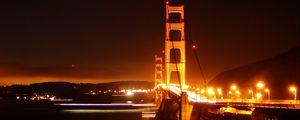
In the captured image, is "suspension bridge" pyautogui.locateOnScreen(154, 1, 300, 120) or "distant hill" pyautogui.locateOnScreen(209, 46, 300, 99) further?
"distant hill" pyautogui.locateOnScreen(209, 46, 300, 99)

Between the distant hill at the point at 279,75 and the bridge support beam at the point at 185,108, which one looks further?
the distant hill at the point at 279,75

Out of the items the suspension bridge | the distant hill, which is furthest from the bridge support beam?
the distant hill

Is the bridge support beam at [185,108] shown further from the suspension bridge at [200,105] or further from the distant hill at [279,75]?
the distant hill at [279,75]

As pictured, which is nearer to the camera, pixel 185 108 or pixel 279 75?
pixel 185 108

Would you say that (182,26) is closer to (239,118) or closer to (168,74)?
(168,74)

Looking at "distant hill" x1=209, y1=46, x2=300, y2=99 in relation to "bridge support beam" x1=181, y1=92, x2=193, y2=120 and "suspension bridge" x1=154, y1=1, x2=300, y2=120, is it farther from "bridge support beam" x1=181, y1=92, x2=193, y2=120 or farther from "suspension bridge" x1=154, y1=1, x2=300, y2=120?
"bridge support beam" x1=181, y1=92, x2=193, y2=120

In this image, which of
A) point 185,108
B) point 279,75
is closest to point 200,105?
point 185,108

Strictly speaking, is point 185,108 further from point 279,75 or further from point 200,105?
point 279,75

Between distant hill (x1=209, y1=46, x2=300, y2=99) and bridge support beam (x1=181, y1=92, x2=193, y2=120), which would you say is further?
distant hill (x1=209, y1=46, x2=300, y2=99)

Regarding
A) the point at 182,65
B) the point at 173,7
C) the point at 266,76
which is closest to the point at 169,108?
the point at 182,65

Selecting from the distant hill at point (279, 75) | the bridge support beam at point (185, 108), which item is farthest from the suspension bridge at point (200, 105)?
the distant hill at point (279, 75)

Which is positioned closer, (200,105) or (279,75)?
(200,105)
